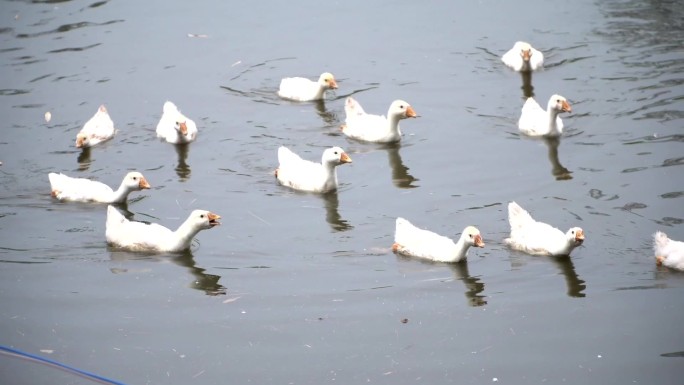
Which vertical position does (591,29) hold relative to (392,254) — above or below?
above

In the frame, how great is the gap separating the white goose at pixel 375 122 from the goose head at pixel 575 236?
3988mm

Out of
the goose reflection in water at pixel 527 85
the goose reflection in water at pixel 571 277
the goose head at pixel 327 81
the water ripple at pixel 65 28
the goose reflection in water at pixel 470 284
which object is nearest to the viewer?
the goose reflection in water at pixel 470 284

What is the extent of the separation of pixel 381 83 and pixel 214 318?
288 inches

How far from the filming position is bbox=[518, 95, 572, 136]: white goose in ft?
49.7

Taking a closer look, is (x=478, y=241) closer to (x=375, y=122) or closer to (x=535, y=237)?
(x=535, y=237)

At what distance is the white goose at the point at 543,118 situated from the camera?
15.1 meters

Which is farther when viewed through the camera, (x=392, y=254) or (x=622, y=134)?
(x=622, y=134)

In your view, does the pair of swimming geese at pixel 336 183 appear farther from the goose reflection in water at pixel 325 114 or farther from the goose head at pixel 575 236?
the goose reflection in water at pixel 325 114

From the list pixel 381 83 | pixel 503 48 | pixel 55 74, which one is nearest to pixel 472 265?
pixel 381 83

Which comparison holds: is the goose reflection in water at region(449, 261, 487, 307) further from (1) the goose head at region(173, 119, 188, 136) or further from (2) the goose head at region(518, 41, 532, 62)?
(2) the goose head at region(518, 41, 532, 62)

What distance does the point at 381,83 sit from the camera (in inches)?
689

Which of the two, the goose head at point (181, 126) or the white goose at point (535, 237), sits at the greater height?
the goose head at point (181, 126)

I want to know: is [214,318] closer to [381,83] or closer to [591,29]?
[381,83]

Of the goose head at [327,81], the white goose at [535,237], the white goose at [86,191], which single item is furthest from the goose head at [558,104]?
the white goose at [86,191]
